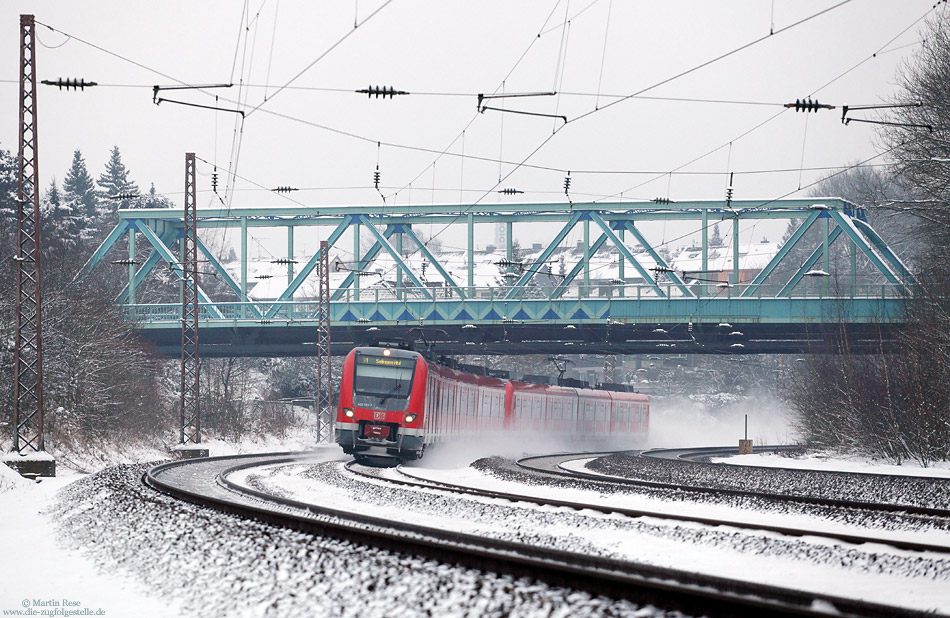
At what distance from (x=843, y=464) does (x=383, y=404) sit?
485 inches

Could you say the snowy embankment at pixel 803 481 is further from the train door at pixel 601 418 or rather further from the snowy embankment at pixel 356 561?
the train door at pixel 601 418

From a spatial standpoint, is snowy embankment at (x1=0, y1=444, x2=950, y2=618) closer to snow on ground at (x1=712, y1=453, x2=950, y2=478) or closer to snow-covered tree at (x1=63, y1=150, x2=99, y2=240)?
snow on ground at (x1=712, y1=453, x2=950, y2=478)

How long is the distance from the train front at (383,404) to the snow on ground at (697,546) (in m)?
9.60

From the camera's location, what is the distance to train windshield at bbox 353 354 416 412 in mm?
28703

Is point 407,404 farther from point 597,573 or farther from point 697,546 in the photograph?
point 597,573

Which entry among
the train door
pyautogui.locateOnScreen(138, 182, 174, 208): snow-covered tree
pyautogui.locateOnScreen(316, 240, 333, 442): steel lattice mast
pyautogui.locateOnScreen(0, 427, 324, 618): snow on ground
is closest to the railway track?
pyautogui.locateOnScreen(0, 427, 324, 618): snow on ground

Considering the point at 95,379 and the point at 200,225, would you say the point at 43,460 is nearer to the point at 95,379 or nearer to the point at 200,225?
the point at 95,379

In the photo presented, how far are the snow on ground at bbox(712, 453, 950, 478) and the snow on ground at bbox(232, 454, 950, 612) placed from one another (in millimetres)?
11941

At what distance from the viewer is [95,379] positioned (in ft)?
122

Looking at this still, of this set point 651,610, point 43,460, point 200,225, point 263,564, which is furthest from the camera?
point 200,225

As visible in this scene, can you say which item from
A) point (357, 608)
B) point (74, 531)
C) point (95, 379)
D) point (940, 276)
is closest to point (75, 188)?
point (95, 379)

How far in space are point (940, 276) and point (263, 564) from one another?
79.7 ft

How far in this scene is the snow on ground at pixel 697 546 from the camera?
31.2 ft

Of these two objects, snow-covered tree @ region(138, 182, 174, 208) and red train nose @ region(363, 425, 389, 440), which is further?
snow-covered tree @ region(138, 182, 174, 208)
